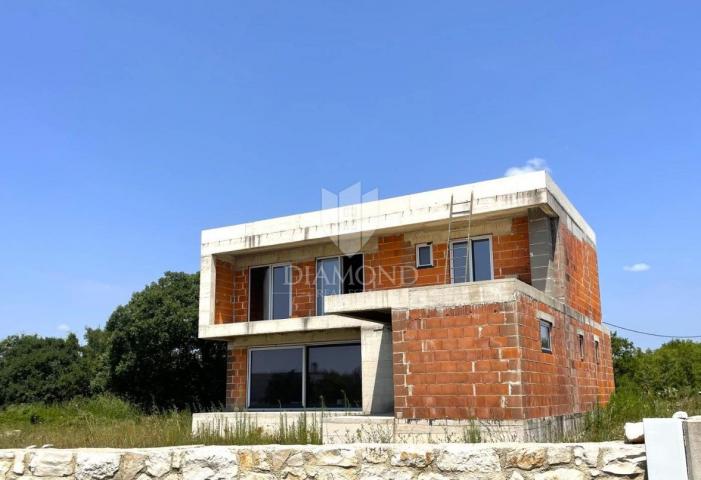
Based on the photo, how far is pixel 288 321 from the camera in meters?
17.8

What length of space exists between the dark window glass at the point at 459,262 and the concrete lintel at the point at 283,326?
2.24 metres

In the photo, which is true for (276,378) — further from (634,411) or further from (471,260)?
(634,411)

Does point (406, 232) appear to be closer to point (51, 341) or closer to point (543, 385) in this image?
point (543, 385)

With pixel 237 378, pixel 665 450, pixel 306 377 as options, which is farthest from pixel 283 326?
pixel 665 450

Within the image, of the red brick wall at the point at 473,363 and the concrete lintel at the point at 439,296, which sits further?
the concrete lintel at the point at 439,296

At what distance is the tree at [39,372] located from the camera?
119 feet

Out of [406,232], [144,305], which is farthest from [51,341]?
[406,232]

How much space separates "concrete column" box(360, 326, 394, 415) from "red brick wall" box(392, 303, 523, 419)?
3365 millimetres

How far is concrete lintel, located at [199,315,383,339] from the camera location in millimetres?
16859

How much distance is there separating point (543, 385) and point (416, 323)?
2.67 meters

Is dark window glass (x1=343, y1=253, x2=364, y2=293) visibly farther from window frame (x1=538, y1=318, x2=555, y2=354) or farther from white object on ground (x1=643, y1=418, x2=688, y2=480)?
white object on ground (x1=643, y1=418, x2=688, y2=480)

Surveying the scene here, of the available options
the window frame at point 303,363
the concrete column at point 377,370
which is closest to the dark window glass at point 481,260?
the concrete column at point 377,370

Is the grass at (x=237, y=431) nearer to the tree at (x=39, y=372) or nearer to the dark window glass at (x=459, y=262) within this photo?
the dark window glass at (x=459, y=262)

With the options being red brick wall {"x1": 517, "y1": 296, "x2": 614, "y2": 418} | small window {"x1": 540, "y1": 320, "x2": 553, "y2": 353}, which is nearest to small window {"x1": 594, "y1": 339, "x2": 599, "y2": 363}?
red brick wall {"x1": 517, "y1": 296, "x2": 614, "y2": 418}
